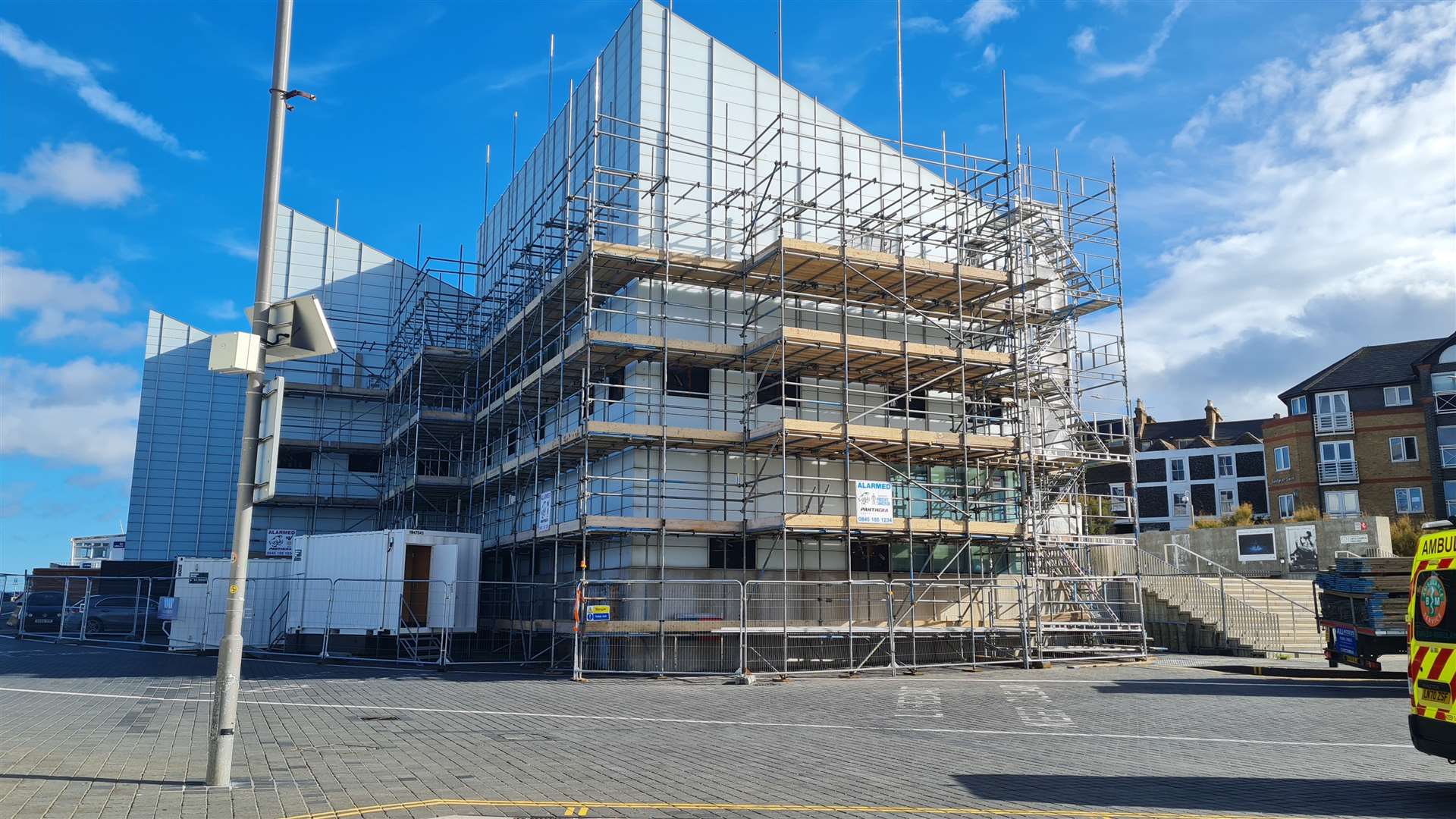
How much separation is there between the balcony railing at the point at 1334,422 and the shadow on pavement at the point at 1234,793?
2045 inches

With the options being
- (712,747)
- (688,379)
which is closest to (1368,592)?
(688,379)

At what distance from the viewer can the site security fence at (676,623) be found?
2106 cm

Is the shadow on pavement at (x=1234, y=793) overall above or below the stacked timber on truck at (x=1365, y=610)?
below

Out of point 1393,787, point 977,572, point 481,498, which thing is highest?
point 481,498

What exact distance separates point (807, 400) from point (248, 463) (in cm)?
1772

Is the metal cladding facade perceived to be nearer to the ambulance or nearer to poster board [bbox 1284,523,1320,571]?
poster board [bbox 1284,523,1320,571]

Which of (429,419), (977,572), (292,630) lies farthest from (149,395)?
(977,572)

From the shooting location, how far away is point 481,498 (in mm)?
33031

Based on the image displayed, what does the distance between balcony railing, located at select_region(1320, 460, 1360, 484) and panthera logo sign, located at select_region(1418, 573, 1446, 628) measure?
169 feet

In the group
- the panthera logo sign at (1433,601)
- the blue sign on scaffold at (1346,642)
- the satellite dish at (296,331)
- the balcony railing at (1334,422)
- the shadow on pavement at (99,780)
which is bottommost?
the shadow on pavement at (99,780)

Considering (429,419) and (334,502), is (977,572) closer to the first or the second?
(429,419)

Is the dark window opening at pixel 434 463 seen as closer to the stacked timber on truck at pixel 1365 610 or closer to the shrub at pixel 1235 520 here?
the stacked timber on truck at pixel 1365 610

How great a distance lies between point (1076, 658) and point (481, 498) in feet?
60.5

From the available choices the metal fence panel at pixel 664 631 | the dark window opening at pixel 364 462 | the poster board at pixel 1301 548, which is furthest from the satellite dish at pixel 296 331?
the poster board at pixel 1301 548
